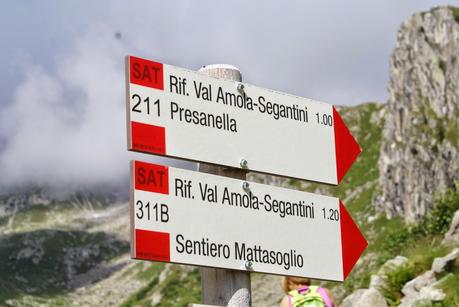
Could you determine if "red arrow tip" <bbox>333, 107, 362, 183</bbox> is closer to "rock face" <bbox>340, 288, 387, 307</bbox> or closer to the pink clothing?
the pink clothing

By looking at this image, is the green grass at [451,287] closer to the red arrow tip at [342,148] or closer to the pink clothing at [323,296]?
the red arrow tip at [342,148]

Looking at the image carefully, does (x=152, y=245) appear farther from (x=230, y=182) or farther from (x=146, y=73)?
(x=146, y=73)

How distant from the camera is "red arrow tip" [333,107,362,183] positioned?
30.9ft

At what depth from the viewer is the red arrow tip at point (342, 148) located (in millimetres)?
9407

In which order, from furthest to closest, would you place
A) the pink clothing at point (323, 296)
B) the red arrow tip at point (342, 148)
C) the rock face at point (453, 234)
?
the rock face at point (453, 234)
the red arrow tip at point (342, 148)
the pink clothing at point (323, 296)

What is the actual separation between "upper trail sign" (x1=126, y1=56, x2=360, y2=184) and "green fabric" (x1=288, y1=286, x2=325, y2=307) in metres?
1.18

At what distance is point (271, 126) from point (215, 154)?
2.78 ft

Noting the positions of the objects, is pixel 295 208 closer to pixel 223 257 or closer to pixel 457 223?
pixel 223 257

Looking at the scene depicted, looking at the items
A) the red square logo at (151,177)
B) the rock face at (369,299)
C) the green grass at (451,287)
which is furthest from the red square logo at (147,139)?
the rock face at (369,299)

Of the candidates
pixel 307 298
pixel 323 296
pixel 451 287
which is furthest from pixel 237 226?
pixel 451 287

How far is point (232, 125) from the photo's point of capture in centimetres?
863

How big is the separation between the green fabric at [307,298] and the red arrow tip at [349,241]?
0.52 m

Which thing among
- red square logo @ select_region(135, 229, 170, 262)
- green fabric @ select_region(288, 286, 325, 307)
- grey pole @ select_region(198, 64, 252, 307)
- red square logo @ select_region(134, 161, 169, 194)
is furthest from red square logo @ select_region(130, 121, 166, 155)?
green fabric @ select_region(288, 286, 325, 307)

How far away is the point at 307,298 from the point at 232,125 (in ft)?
6.04
